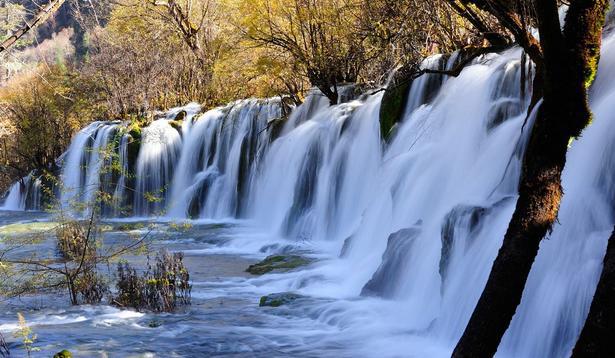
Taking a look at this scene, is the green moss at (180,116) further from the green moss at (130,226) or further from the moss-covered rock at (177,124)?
the green moss at (130,226)

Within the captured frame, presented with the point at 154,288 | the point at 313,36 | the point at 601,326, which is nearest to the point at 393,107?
the point at 154,288

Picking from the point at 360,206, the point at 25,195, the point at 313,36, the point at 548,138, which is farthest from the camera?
the point at 25,195

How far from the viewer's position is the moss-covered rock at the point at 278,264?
37.7 feet

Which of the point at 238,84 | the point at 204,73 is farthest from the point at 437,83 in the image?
the point at 204,73

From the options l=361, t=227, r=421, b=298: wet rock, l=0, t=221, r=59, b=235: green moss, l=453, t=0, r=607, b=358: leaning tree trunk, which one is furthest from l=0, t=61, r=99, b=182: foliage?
l=453, t=0, r=607, b=358: leaning tree trunk

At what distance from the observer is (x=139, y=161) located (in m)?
24.3

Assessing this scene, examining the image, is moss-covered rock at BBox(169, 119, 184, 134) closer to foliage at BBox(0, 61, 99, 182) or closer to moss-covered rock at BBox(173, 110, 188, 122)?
moss-covered rock at BBox(173, 110, 188, 122)

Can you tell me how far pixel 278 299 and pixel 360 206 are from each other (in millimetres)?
Answer: 4992

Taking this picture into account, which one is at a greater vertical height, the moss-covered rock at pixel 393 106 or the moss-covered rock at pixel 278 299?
the moss-covered rock at pixel 393 106

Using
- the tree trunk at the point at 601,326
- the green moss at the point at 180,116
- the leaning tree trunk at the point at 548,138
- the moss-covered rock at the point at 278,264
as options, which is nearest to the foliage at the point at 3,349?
the moss-covered rock at the point at 278,264

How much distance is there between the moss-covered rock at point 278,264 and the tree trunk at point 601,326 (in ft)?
27.6

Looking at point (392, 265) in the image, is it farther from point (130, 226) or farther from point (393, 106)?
point (130, 226)

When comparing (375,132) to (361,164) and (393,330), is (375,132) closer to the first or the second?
(361,164)

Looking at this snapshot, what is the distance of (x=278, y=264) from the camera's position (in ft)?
38.6
